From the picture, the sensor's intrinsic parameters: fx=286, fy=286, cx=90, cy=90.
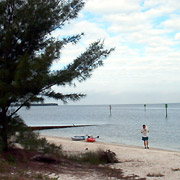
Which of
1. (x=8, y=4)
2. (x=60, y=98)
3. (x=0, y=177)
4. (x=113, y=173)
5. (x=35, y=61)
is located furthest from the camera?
(x=60, y=98)

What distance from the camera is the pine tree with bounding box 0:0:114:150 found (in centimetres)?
884

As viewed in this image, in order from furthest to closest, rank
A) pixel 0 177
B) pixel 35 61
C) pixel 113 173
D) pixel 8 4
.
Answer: pixel 8 4 → pixel 113 173 → pixel 35 61 → pixel 0 177

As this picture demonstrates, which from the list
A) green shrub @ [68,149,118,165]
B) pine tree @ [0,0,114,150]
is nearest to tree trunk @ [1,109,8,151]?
pine tree @ [0,0,114,150]

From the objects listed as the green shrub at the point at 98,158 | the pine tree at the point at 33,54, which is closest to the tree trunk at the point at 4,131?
the pine tree at the point at 33,54

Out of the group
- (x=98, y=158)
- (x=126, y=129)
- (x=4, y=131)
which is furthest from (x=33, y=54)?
(x=126, y=129)

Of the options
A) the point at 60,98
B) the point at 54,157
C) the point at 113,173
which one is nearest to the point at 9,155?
the point at 54,157

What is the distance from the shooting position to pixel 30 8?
31.2ft

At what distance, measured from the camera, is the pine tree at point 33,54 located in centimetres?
884

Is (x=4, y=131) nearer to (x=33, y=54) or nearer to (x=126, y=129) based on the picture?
(x=33, y=54)

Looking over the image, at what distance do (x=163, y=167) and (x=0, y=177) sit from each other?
20.1 ft

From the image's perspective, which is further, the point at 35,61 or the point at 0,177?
the point at 35,61

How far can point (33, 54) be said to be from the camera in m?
9.97

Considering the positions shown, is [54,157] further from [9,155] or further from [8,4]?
[8,4]

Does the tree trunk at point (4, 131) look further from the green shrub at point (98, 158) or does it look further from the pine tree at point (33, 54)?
the green shrub at point (98, 158)
